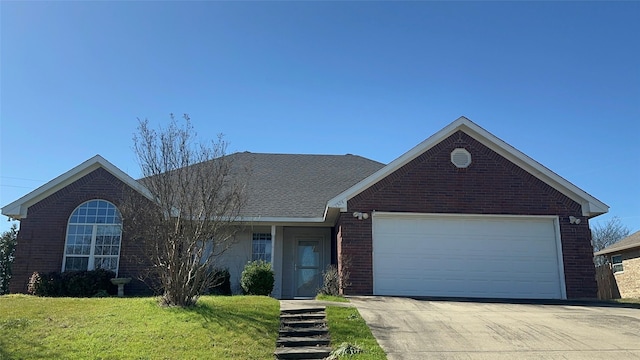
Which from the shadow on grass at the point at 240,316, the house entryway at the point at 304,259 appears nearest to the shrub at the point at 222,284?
the house entryway at the point at 304,259

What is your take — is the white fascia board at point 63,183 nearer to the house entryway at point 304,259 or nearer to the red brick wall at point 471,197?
the house entryway at point 304,259

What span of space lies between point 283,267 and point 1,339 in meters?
10.5

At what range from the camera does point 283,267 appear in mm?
18391

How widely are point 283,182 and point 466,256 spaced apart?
803 centimetres

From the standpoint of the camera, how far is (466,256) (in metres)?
15.5

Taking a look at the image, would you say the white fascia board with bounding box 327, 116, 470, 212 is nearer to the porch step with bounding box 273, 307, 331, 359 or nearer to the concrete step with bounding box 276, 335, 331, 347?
the porch step with bounding box 273, 307, 331, 359

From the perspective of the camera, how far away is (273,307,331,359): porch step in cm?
840

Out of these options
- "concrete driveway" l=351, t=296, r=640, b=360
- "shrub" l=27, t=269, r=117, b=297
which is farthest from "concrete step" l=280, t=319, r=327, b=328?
"shrub" l=27, t=269, r=117, b=297

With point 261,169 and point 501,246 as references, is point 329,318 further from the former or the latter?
point 261,169

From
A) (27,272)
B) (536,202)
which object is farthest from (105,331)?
(536,202)

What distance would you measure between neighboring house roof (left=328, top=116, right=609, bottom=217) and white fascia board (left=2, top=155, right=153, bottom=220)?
756cm

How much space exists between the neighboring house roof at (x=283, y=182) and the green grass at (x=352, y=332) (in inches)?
259

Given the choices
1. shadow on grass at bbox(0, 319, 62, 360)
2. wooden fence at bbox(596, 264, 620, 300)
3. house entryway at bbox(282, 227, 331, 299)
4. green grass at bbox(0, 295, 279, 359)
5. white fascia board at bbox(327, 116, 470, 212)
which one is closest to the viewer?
shadow on grass at bbox(0, 319, 62, 360)

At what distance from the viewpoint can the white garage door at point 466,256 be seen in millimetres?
15242
